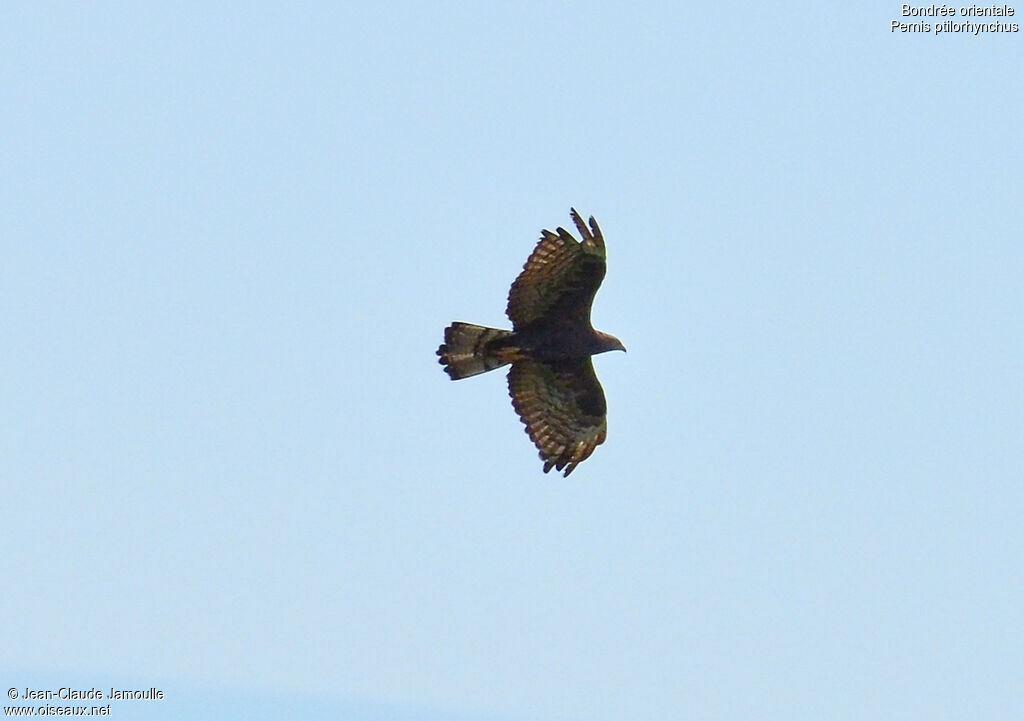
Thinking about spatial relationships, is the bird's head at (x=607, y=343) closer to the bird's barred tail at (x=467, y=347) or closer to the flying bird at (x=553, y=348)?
the flying bird at (x=553, y=348)

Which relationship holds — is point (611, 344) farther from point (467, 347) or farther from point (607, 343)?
point (467, 347)

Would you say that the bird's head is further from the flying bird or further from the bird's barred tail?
the bird's barred tail

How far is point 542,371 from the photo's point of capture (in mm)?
25547

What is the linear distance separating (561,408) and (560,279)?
2.02 m

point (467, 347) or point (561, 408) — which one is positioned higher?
point (467, 347)

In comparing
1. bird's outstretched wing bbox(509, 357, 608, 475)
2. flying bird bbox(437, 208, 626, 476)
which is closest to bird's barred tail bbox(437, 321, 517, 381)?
flying bird bbox(437, 208, 626, 476)

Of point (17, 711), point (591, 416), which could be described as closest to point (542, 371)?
point (591, 416)

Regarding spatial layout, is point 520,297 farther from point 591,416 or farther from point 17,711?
point 17,711

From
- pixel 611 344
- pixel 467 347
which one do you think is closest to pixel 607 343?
pixel 611 344

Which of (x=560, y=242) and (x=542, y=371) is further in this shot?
(x=542, y=371)

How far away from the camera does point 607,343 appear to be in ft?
81.8

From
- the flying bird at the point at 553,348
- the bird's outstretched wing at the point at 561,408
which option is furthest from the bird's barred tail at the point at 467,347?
the bird's outstretched wing at the point at 561,408

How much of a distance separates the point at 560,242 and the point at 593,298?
1.04 meters

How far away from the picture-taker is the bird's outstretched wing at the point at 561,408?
25.5 m
